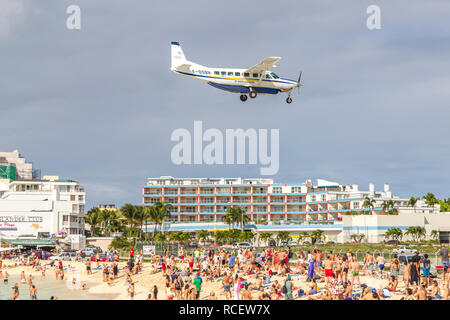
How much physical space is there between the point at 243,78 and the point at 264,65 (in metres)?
1.83

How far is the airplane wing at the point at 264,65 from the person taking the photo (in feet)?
134

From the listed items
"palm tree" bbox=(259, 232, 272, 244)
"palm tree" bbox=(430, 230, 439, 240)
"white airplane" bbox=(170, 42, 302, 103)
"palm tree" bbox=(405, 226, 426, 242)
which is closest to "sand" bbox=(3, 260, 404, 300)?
"white airplane" bbox=(170, 42, 302, 103)

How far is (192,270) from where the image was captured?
4269 cm

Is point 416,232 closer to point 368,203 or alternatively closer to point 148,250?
point 368,203

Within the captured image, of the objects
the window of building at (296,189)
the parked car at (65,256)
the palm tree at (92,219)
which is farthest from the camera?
the window of building at (296,189)

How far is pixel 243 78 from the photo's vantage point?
41.9m

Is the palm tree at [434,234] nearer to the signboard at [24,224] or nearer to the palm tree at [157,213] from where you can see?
the palm tree at [157,213]

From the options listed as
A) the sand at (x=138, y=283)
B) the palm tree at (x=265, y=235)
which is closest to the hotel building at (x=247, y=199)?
the palm tree at (x=265, y=235)

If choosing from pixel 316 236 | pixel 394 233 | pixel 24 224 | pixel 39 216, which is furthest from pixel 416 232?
pixel 24 224

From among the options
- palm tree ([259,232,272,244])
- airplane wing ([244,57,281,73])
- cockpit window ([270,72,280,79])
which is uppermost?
airplane wing ([244,57,281,73])

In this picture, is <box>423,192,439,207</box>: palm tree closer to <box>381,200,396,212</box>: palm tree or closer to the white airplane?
<box>381,200,396,212</box>: palm tree

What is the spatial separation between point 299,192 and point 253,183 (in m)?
11.2

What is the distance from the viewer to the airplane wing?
40.9m

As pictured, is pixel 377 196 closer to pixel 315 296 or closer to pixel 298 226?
pixel 298 226
